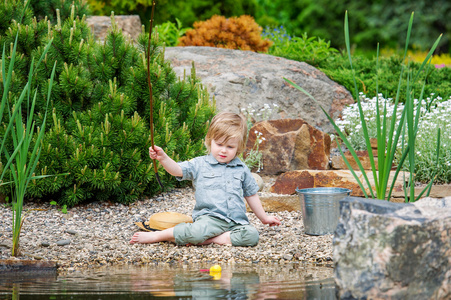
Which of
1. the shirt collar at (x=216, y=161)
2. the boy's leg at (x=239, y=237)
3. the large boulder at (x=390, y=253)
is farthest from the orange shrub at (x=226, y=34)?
the large boulder at (x=390, y=253)

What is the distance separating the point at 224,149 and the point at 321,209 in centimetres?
82

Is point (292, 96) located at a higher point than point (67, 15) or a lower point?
lower

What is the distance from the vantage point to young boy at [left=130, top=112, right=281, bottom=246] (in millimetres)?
3725

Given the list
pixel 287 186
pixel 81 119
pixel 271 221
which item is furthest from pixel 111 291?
pixel 287 186

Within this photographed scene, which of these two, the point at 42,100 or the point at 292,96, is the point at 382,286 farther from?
the point at 292,96

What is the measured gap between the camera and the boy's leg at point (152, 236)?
378 cm

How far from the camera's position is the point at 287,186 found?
4918mm

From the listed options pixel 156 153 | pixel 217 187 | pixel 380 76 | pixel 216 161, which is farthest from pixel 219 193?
pixel 380 76

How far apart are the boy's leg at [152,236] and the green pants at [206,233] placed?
0.19 feet

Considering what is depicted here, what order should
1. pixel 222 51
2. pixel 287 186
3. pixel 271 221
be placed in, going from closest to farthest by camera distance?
1. pixel 271 221
2. pixel 287 186
3. pixel 222 51

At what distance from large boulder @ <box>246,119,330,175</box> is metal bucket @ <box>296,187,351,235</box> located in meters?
1.70

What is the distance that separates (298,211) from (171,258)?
1568 mm

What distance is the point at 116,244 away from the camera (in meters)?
3.74

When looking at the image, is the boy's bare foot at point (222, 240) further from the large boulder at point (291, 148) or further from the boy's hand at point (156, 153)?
the large boulder at point (291, 148)
